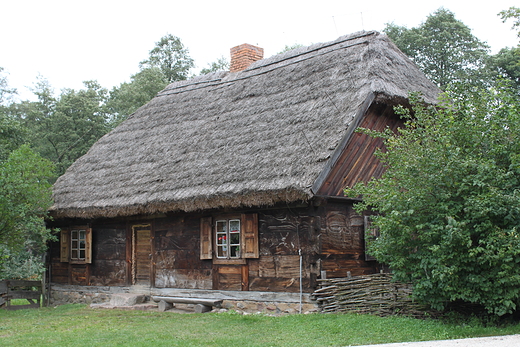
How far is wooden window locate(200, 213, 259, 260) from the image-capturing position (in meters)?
11.1

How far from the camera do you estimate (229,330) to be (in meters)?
8.83

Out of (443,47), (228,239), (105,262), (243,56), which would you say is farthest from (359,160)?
(443,47)

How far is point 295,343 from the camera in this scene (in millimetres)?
7492

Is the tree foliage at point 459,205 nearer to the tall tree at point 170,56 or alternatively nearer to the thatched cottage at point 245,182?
the thatched cottage at point 245,182

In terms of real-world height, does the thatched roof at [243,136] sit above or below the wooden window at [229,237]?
above

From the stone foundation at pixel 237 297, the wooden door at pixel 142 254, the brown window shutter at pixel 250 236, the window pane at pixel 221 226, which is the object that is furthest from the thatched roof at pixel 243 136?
the stone foundation at pixel 237 297

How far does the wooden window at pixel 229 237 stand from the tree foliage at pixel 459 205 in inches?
119

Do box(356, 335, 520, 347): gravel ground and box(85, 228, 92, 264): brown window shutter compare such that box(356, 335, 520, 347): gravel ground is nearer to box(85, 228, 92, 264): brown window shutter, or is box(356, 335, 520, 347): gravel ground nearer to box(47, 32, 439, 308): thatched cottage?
box(47, 32, 439, 308): thatched cottage

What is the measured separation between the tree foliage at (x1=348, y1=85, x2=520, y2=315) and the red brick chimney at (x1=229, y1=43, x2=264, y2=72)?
29.8 ft

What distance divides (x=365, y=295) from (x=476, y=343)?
11.8 feet

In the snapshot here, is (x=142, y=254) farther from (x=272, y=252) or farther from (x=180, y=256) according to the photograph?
(x=272, y=252)

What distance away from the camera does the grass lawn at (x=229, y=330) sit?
7546 millimetres

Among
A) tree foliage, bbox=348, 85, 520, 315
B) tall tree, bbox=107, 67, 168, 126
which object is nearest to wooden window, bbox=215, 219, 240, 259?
A: tree foliage, bbox=348, 85, 520, 315

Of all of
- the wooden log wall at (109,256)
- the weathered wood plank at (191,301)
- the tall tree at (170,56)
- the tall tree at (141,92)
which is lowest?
the weathered wood plank at (191,301)
